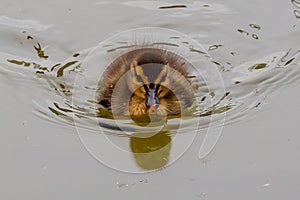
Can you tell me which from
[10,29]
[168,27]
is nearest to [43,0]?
[10,29]

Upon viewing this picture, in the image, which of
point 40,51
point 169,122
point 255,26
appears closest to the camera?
point 169,122

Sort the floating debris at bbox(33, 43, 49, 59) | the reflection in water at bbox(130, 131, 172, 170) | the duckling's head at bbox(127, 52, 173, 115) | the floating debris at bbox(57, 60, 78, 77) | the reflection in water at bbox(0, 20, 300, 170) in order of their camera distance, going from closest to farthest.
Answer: the reflection in water at bbox(130, 131, 172, 170), the duckling's head at bbox(127, 52, 173, 115), the reflection in water at bbox(0, 20, 300, 170), the floating debris at bbox(57, 60, 78, 77), the floating debris at bbox(33, 43, 49, 59)

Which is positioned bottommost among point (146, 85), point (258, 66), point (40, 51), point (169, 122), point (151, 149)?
point (151, 149)

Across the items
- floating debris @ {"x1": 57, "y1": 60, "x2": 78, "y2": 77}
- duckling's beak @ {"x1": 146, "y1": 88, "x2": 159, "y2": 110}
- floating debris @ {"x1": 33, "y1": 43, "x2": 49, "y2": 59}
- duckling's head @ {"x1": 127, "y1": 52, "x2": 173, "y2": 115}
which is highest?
floating debris @ {"x1": 33, "y1": 43, "x2": 49, "y2": 59}

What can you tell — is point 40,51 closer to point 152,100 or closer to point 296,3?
point 152,100

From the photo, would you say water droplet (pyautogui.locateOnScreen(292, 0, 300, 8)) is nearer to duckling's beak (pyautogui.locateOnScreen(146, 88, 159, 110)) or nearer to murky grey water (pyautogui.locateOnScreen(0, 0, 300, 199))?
murky grey water (pyautogui.locateOnScreen(0, 0, 300, 199))

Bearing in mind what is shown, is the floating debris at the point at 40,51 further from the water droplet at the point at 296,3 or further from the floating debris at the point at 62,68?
the water droplet at the point at 296,3

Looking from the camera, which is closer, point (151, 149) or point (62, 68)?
point (151, 149)

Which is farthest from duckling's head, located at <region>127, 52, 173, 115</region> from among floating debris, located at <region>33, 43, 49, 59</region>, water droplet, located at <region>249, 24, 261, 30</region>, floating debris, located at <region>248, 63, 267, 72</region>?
water droplet, located at <region>249, 24, 261, 30</region>

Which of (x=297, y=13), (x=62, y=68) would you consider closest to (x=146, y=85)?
(x=62, y=68)
